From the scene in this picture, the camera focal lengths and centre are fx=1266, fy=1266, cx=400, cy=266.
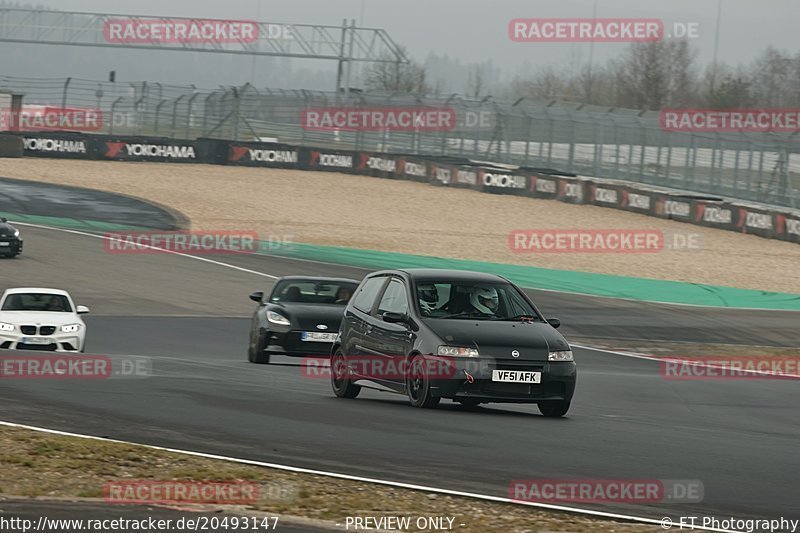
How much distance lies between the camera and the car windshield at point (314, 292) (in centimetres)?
1847

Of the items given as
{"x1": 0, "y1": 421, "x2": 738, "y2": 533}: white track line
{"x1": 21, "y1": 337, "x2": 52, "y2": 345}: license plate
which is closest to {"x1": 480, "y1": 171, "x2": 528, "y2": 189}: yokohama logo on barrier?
{"x1": 21, "y1": 337, "x2": 52, "y2": 345}: license plate

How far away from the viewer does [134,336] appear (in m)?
22.5

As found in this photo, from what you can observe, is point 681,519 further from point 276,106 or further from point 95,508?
point 276,106

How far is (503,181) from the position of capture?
50188mm

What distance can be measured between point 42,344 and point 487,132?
38.1 meters

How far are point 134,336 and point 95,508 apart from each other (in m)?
15.6

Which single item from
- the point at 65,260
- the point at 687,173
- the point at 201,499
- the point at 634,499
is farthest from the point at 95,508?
the point at 687,173

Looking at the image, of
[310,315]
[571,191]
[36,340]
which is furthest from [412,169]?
[310,315]

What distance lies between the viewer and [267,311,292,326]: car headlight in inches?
693

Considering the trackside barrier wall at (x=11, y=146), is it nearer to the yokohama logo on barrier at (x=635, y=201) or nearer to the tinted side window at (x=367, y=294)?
the yokohama logo on barrier at (x=635, y=201)

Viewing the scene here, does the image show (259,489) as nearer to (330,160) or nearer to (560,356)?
(560,356)

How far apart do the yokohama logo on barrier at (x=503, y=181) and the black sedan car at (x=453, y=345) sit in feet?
121

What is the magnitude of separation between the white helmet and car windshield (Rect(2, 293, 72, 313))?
31.7 feet

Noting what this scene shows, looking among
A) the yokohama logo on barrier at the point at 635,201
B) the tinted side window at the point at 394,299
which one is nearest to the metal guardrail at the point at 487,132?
the yokohama logo on barrier at the point at 635,201
